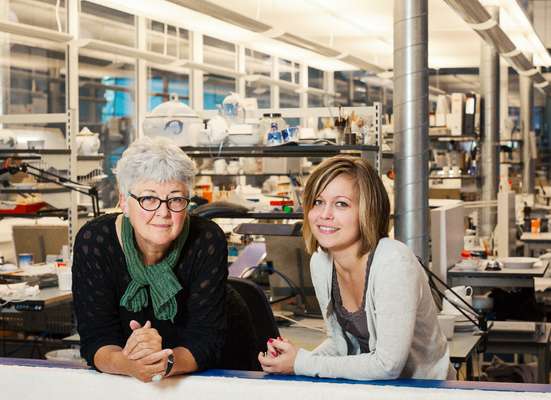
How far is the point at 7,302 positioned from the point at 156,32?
6.58 metres

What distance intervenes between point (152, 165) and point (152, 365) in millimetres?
527

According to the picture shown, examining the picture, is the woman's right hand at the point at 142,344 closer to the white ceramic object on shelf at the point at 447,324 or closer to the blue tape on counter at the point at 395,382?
the blue tape on counter at the point at 395,382

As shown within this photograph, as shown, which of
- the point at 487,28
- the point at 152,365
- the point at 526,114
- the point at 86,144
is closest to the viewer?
the point at 152,365

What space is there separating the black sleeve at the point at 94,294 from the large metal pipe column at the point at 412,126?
2.91 meters

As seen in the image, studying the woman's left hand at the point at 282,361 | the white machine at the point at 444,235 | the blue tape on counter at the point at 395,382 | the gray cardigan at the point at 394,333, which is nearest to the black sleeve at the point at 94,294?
the blue tape on counter at the point at 395,382

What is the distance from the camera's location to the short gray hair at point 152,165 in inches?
96.3

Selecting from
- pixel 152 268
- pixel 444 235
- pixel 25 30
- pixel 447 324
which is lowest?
pixel 447 324

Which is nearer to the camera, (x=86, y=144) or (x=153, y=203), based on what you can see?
(x=153, y=203)

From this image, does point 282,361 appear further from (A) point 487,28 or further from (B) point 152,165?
(A) point 487,28

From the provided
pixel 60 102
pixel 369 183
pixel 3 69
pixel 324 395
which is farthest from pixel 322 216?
pixel 60 102

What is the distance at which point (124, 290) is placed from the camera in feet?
8.27

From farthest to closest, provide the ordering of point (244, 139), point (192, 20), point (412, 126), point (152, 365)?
point (192, 20), point (244, 139), point (412, 126), point (152, 365)

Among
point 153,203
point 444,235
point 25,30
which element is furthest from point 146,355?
point 25,30

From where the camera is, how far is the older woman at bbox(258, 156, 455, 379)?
2.29 m
